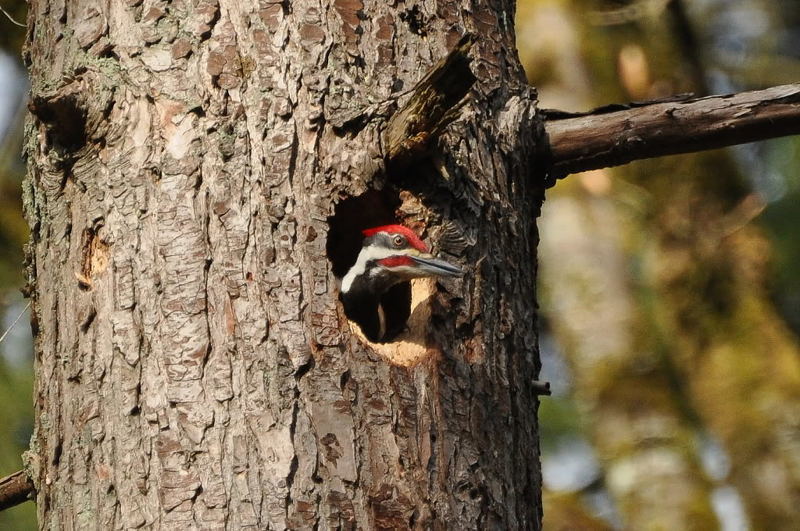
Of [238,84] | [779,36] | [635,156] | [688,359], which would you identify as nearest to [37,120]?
[238,84]

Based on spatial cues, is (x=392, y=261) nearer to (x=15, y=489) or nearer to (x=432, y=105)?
(x=432, y=105)

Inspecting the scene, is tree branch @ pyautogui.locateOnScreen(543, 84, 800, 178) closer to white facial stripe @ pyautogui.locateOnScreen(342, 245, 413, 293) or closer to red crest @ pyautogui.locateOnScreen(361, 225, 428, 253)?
red crest @ pyautogui.locateOnScreen(361, 225, 428, 253)

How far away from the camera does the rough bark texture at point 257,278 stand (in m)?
2.51

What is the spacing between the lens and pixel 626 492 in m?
6.97

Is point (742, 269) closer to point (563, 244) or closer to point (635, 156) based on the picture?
point (563, 244)

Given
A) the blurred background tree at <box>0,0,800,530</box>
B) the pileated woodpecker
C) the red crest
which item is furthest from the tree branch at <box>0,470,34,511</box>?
the blurred background tree at <box>0,0,800,530</box>

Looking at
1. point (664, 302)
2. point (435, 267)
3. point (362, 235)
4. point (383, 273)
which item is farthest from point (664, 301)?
point (435, 267)

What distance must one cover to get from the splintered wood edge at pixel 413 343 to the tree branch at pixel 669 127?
1.91 feet

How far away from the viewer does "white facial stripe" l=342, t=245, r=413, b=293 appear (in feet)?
10.9

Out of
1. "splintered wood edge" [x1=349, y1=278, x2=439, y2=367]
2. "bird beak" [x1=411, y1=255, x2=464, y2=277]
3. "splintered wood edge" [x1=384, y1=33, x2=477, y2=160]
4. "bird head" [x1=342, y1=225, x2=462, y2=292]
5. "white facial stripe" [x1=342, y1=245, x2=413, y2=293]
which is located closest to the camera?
"splintered wood edge" [x1=384, y1=33, x2=477, y2=160]

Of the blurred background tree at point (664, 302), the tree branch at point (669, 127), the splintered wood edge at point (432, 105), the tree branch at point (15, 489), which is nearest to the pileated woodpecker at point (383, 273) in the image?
→ the splintered wood edge at point (432, 105)

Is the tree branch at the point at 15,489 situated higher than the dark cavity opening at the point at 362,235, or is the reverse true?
the dark cavity opening at the point at 362,235

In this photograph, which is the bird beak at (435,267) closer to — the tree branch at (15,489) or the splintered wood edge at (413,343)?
the splintered wood edge at (413,343)

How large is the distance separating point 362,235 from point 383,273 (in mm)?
321
